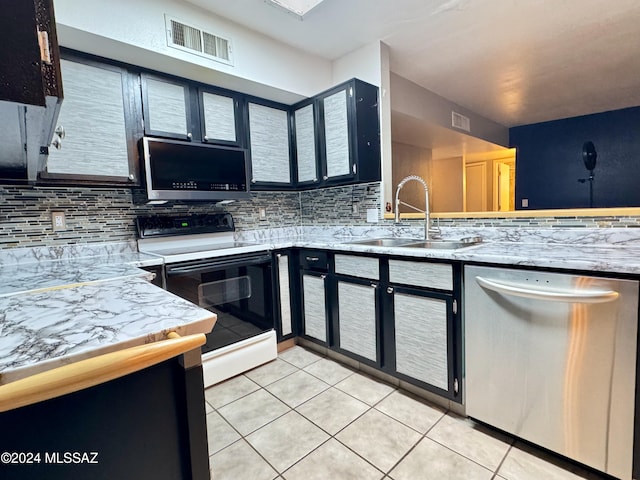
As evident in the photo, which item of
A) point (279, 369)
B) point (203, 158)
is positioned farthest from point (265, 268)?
point (203, 158)

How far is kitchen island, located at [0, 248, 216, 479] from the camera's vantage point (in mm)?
542

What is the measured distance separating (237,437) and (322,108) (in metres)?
2.31

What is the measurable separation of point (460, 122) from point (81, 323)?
469cm

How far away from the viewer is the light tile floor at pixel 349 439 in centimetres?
133

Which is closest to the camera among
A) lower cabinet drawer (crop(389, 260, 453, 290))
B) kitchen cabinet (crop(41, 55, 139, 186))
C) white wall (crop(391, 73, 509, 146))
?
lower cabinet drawer (crop(389, 260, 453, 290))

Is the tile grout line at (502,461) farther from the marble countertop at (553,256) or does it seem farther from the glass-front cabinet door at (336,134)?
the glass-front cabinet door at (336,134)

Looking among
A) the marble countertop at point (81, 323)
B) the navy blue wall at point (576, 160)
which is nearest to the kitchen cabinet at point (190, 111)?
the marble countertop at point (81, 323)

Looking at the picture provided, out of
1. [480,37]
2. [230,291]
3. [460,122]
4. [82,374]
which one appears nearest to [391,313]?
[230,291]

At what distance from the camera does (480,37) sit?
8.24ft

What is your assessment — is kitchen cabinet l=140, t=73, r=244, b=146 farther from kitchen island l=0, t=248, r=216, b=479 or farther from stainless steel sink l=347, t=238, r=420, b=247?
kitchen island l=0, t=248, r=216, b=479

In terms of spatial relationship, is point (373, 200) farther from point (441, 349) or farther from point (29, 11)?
point (29, 11)

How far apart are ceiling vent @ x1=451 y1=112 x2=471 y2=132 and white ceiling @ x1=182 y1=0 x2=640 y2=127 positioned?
0.43m

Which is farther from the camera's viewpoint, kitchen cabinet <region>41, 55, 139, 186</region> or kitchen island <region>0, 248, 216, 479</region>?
kitchen cabinet <region>41, 55, 139, 186</region>

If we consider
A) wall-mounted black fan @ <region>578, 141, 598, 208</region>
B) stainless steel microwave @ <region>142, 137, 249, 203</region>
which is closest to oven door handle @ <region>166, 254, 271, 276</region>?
stainless steel microwave @ <region>142, 137, 249, 203</region>
